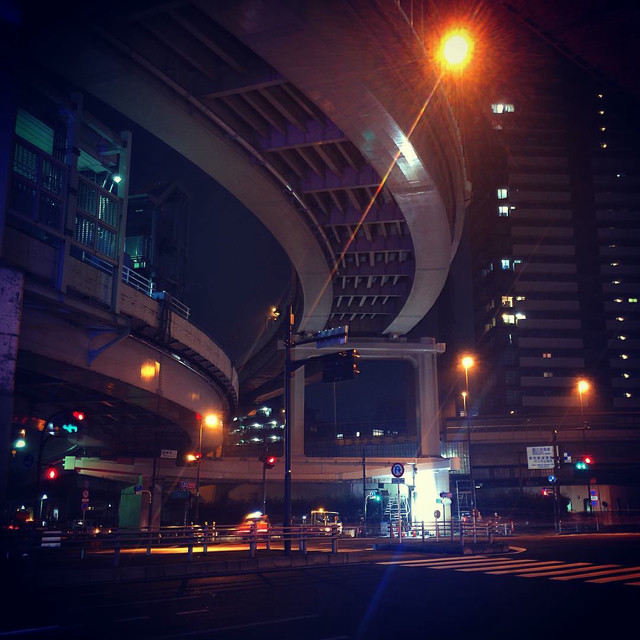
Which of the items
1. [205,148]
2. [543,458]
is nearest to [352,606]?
[205,148]

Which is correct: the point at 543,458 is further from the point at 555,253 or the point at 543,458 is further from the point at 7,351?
the point at 555,253

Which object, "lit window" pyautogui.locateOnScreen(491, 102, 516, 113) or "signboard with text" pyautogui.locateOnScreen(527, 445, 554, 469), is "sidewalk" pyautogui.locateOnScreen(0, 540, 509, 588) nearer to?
"signboard with text" pyautogui.locateOnScreen(527, 445, 554, 469)

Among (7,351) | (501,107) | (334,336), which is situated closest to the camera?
(7,351)

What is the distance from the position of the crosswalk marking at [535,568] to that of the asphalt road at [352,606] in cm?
5

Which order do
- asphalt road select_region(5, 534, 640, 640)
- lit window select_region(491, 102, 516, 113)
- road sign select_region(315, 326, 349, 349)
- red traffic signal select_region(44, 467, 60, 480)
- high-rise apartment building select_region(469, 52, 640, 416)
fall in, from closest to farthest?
asphalt road select_region(5, 534, 640, 640), red traffic signal select_region(44, 467, 60, 480), road sign select_region(315, 326, 349, 349), high-rise apartment building select_region(469, 52, 640, 416), lit window select_region(491, 102, 516, 113)

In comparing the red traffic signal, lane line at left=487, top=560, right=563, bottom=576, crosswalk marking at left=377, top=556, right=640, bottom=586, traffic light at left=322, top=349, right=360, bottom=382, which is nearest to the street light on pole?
traffic light at left=322, top=349, right=360, bottom=382

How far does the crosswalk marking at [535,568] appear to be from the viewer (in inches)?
564

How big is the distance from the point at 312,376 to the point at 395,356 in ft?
58.1

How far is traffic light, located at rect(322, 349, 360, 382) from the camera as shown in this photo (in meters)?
19.2

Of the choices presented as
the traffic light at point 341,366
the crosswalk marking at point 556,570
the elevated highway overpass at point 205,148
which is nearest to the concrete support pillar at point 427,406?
the elevated highway overpass at point 205,148

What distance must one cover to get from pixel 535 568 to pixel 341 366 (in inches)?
306

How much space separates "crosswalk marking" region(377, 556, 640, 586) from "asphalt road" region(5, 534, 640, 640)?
1.8 inches

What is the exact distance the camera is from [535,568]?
16469 millimetres

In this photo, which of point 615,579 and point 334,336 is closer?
point 615,579
